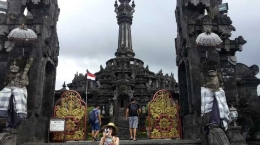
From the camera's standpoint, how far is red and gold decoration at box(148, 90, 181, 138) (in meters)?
11.7

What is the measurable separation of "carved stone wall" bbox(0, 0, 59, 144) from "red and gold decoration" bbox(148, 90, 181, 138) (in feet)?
14.9

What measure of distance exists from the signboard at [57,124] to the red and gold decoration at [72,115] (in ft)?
1.29

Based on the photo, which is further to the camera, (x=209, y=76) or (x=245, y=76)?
(x=245, y=76)

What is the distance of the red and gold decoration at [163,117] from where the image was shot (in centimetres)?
1167

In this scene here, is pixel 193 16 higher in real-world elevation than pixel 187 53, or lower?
higher

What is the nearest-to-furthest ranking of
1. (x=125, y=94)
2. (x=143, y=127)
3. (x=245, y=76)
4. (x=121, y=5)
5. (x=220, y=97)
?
(x=220, y=97) < (x=245, y=76) < (x=143, y=127) < (x=125, y=94) < (x=121, y=5)

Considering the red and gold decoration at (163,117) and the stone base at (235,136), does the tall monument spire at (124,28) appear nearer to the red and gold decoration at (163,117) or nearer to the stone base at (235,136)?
the red and gold decoration at (163,117)

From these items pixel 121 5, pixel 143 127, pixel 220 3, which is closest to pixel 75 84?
pixel 121 5

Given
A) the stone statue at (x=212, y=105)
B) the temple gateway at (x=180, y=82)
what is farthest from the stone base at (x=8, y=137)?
the stone statue at (x=212, y=105)

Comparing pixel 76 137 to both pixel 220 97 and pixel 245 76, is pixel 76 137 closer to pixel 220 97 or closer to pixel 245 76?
pixel 220 97

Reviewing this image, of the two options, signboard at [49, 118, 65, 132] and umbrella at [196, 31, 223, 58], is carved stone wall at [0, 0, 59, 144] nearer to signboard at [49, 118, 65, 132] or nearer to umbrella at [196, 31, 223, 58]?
signboard at [49, 118, 65, 132]

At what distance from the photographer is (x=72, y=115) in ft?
39.3

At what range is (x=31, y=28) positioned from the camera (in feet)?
37.4

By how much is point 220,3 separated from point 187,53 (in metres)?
4.78
